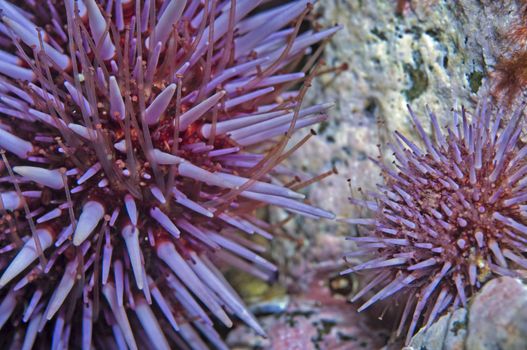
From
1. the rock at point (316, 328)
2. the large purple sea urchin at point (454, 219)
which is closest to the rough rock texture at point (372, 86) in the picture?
the rock at point (316, 328)

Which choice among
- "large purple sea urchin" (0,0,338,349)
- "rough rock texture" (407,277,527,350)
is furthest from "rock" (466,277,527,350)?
"large purple sea urchin" (0,0,338,349)

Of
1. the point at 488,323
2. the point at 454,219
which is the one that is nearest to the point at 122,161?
the point at 454,219

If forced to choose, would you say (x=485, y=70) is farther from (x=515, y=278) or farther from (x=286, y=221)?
(x=286, y=221)

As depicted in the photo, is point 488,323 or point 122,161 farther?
point 122,161

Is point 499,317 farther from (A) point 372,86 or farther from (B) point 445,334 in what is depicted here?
(A) point 372,86

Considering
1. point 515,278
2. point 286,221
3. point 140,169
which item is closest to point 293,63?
point 286,221

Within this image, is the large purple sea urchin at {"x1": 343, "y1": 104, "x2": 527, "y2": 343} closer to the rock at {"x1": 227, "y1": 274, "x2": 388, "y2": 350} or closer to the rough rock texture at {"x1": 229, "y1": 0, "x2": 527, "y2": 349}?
the rough rock texture at {"x1": 229, "y1": 0, "x2": 527, "y2": 349}
